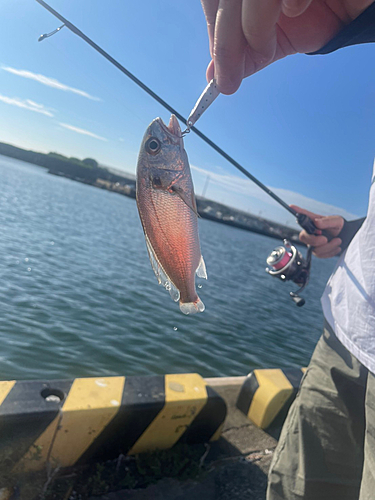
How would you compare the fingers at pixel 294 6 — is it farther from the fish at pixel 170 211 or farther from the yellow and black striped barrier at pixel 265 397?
the yellow and black striped barrier at pixel 265 397

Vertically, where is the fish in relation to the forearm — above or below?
below

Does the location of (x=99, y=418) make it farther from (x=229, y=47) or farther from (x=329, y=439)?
(x=229, y=47)

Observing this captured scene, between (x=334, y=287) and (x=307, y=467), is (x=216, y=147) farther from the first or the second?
(x=307, y=467)

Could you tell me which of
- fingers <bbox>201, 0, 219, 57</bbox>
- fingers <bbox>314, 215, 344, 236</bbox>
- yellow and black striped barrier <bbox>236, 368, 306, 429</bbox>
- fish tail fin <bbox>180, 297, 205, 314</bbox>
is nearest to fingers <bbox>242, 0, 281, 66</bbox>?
fingers <bbox>201, 0, 219, 57</bbox>

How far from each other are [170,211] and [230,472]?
2.81m

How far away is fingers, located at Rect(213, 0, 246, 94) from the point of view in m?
1.24

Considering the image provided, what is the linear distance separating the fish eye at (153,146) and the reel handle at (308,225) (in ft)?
5.68

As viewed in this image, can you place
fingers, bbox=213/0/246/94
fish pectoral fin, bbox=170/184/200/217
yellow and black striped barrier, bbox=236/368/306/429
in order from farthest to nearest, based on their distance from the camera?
1. yellow and black striped barrier, bbox=236/368/306/429
2. fish pectoral fin, bbox=170/184/200/217
3. fingers, bbox=213/0/246/94

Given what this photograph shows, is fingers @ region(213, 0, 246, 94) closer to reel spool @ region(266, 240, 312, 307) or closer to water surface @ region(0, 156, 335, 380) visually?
reel spool @ region(266, 240, 312, 307)

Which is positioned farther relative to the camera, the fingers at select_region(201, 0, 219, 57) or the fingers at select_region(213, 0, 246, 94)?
the fingers at select_region(201, 0, 219, 57)

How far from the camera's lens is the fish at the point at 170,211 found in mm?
1625

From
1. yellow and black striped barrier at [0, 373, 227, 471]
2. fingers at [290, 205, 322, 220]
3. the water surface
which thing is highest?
fingers at [290, 205, 322, 220]

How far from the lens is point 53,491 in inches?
107

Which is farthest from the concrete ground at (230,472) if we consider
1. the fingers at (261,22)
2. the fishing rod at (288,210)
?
the fingers at (261,22)
